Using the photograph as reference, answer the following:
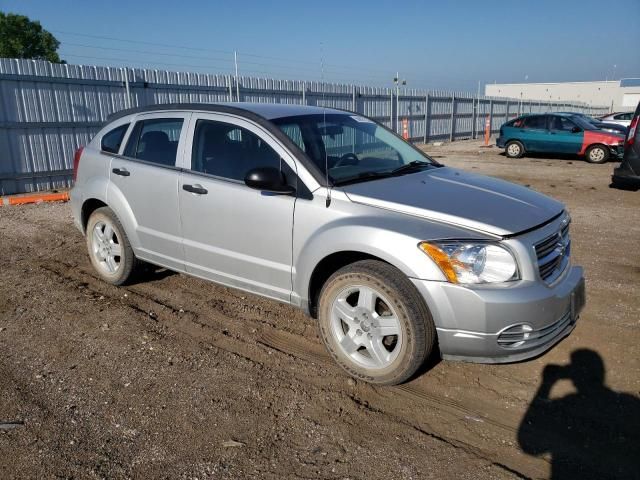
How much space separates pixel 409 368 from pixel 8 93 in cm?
1019

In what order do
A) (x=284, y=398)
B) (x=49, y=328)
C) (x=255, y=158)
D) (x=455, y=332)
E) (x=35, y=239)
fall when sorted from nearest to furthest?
(x=455, y=332)
(x=284, y=398)
(x=255, y=158)
(x=49, y=328)
(x=35, y=239)

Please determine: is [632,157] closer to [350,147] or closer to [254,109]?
[350,147]

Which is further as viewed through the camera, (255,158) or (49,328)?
(49,328)

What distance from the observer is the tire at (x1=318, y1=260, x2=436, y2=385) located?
3074mm

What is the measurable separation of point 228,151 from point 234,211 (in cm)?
54

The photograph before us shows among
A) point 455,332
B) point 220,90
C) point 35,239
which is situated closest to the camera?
point 455,332

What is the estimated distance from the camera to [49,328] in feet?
13.8

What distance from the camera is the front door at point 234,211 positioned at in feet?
12.1

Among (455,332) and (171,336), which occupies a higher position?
(455,332)

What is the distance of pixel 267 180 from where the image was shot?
11.4 ft

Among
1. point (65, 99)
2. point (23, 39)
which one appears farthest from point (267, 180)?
point (23, 39)

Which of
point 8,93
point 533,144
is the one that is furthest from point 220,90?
point 533,144

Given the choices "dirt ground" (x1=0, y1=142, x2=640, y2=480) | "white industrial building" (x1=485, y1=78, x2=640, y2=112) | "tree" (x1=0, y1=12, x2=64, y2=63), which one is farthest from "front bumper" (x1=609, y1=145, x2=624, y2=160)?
"white industrial building" (x1=485, y1=78, x2=640, y2=112)

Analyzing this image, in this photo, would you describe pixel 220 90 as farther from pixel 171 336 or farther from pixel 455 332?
pixel 455 332
